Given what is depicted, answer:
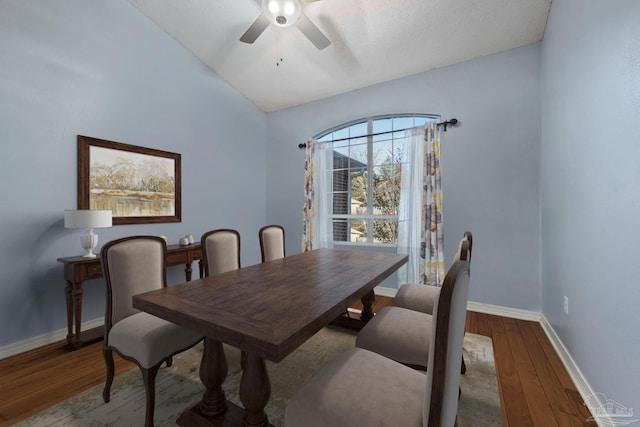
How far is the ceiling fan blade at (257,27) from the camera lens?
221 centimetres

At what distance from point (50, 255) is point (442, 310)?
3148 mm

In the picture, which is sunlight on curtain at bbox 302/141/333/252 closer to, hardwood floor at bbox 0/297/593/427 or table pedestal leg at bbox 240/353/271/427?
hardwood floor at bbox 0/297/593/427

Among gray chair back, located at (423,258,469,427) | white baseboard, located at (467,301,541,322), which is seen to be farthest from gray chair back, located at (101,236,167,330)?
white baseboard, located at (467,301,541,322)

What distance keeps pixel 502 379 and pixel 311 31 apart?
302cm

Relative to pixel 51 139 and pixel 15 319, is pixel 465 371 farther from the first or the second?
pixel 51 139

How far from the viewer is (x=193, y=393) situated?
1.64m

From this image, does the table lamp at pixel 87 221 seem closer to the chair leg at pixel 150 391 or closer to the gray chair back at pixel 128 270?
the gray chair back at pixel 128 270

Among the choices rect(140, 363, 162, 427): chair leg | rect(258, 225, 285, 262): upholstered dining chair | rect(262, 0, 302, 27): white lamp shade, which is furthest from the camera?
rect(258, 225, 285, 262): upholstered dining chair

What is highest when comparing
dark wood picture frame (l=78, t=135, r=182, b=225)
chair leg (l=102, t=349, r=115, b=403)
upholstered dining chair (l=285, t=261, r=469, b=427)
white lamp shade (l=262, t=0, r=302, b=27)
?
white lamp shade (l=262, t=0, r=302, b=27)

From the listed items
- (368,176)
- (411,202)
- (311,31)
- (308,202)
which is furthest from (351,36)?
(308,202)

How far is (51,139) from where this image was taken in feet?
7.57

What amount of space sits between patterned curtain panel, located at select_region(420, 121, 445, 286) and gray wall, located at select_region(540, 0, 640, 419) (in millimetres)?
988

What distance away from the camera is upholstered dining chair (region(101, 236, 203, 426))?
53.3 inches

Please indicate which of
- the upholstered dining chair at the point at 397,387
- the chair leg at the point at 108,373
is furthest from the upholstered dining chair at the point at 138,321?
the upholstered dining chair at the point at 397,387
